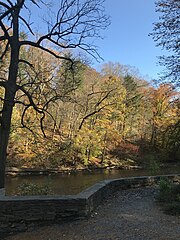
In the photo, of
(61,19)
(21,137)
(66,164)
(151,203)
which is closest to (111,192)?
(151,203)

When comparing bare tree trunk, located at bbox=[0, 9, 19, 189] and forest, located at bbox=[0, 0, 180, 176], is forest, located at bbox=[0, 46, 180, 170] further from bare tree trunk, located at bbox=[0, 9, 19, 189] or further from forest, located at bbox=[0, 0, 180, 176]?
bare tree trunk, located at bbox=[0, 9, 19, 189]

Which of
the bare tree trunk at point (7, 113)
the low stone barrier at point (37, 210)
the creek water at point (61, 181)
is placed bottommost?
the creek water at point (61, 181)

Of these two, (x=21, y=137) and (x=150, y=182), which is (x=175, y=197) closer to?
(x=150, y=182)

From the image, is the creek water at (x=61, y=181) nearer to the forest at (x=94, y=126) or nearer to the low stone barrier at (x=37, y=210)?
the forest at (x=94, y=126)

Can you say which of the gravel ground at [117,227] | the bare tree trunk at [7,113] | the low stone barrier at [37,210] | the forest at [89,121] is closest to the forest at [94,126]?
the forest at [89,121]

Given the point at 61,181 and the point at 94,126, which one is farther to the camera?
the point at 94,126

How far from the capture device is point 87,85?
29.4 metres

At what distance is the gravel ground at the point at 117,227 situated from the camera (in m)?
4.68

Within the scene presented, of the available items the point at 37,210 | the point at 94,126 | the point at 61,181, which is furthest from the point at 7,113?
the point at 94,126

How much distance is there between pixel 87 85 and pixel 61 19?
790 inches

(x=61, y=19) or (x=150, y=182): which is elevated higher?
(x=61, y=19)

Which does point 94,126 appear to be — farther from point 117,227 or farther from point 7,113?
point 117,227

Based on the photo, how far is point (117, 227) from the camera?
200 inches

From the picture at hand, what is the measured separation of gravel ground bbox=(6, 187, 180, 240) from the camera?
15.4 ft
